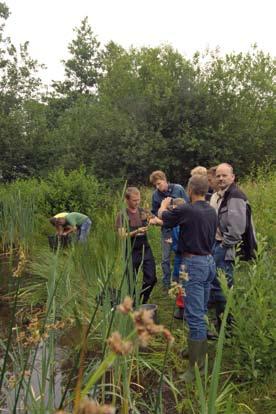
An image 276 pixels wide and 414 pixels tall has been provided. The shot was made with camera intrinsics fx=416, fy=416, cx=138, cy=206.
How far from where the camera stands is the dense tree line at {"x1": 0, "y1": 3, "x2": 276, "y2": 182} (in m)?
16.0

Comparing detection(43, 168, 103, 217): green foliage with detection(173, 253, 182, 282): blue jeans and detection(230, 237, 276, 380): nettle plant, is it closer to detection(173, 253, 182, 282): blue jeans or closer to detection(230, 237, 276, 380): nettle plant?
detection(173, 253, 182, 282): blue jeans

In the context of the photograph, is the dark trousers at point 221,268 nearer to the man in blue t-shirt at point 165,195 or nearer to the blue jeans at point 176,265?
the blue jeans at point 176,265

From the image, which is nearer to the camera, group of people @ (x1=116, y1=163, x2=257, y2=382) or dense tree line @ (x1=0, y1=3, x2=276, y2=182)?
group of people @ (x1=116, y1=163, x2=257, y2=382)

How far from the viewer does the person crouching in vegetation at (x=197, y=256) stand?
3.19m

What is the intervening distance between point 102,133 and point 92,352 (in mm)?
15031

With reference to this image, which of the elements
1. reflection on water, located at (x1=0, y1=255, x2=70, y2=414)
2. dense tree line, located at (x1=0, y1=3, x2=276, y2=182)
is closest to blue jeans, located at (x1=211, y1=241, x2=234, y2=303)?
reflection on water, located at (x1=0, y1=255, x2=70, y2=414)

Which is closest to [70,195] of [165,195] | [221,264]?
[165,195]

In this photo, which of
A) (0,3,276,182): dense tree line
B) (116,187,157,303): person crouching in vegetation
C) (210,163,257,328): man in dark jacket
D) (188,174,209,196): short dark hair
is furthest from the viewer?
(0,3,276,182): dense tree line

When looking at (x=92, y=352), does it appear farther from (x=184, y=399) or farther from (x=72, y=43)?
(x=72, y=43)

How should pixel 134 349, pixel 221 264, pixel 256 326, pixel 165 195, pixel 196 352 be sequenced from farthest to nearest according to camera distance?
pixel 165 195
pixel 221 264
pixel 196 352
pixel 256 326
pixel 134 349

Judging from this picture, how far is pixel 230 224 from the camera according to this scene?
3609mm

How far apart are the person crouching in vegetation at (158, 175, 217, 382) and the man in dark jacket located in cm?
37

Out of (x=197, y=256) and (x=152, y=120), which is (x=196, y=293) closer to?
(x=197, y=256)

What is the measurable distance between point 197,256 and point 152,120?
552 inches
